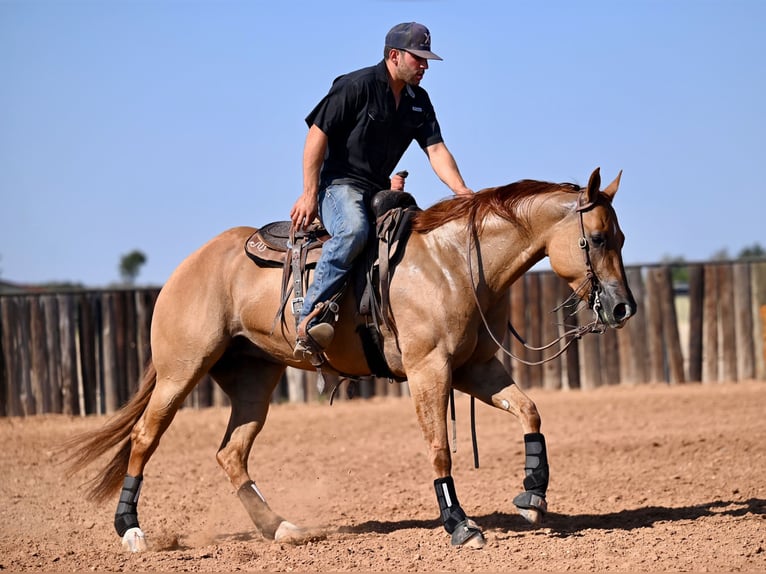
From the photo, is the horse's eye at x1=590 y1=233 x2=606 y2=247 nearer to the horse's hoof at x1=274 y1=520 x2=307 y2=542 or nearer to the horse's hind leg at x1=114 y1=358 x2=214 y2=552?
the horse's hoof at x1=274 y1=520 x2=307 y2=542

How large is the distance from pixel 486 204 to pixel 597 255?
2.70 ft

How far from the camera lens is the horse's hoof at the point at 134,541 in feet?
21.5

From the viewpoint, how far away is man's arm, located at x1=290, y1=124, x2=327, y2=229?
6453 millimetres

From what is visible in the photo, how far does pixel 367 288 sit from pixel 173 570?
207 cm

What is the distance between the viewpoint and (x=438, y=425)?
242 inches

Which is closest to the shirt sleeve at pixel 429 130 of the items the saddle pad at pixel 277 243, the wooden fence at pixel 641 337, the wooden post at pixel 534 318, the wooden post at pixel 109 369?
the saddle pad at pixel 277 243

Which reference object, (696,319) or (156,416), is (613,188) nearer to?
(156,416)

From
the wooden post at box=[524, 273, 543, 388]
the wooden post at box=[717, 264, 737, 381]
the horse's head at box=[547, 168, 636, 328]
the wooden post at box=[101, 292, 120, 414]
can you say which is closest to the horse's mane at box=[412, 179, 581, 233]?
the horse's head at box=[547, 168, 636, 328]

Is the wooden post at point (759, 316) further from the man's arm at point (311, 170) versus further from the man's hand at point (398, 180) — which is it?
the man's arm at point (311, 170)

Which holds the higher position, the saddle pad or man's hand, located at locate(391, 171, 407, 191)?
man's hand, located at locate(391, 171, 407, 191)

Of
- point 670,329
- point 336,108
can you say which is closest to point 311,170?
point 336,108

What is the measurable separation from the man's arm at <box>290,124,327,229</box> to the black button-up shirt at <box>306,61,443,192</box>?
71mm

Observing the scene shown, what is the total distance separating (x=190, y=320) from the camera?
22.9 feet

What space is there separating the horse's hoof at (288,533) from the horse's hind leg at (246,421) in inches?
3.2
